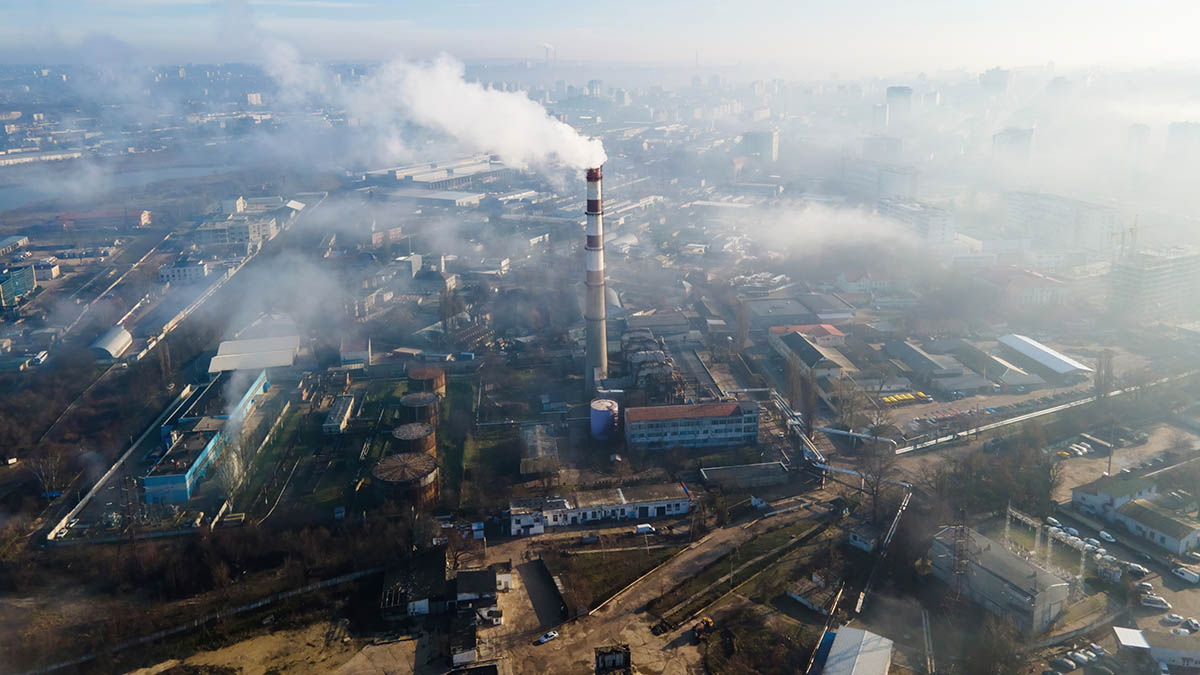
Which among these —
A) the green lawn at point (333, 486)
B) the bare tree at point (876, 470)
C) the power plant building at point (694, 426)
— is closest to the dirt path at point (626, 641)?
the bare tree at point (876, 470)

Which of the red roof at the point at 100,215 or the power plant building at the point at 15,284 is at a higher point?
the red roof at the point at 100,215

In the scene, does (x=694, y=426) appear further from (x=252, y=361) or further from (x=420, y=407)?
(x=252, y=361)

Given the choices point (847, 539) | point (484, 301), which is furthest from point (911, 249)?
point (847, 539)

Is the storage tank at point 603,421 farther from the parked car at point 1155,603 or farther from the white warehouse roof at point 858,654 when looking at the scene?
the parked car at point 1155,603

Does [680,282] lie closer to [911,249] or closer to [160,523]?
[911,249]

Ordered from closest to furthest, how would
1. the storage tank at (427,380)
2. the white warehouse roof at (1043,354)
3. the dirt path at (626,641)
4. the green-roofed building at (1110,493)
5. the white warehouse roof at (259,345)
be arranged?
the dirt path at (626,641)
the green-roofed building at (1110,493)
the storage tank at (427,380)
the white warehouse roof at (1043,354)
the white warehouse roof at (259,345)

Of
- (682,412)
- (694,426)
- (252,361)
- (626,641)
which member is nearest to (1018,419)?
(694,426)

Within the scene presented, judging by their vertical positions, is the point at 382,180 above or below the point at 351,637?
above
